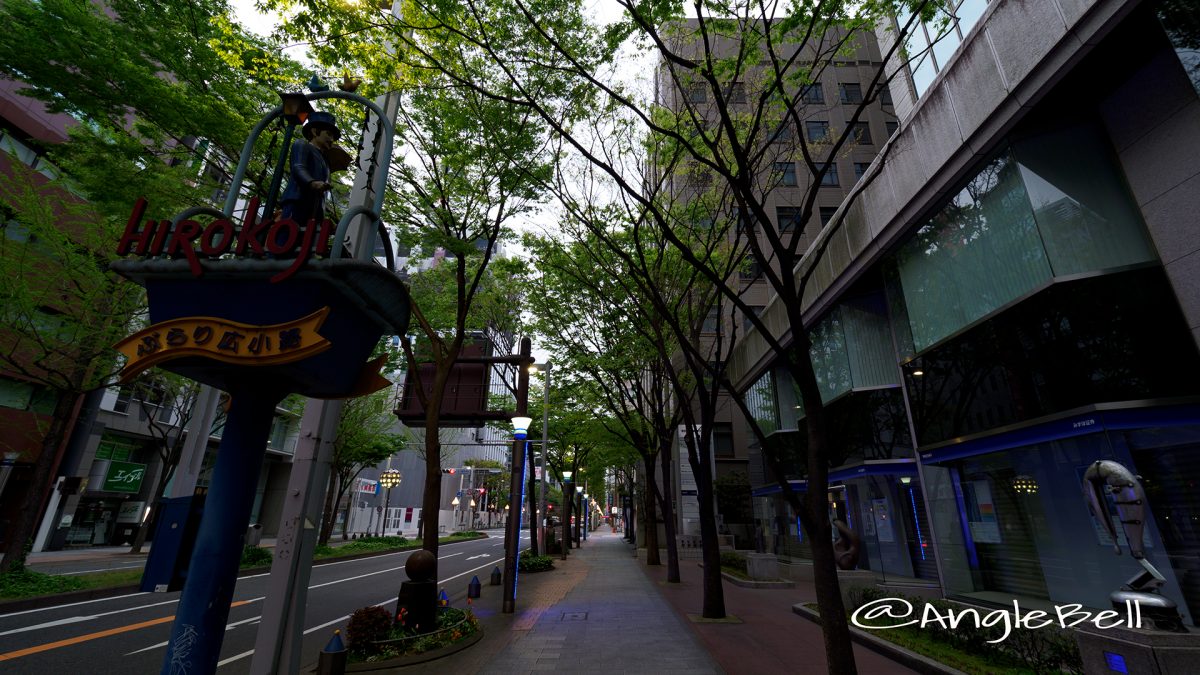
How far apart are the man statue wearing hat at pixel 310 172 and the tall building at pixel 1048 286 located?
919cm

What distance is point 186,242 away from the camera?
9.57 ft

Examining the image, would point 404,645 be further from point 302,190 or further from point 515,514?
point 302,190

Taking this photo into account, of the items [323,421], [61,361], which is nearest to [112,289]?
[61,361]

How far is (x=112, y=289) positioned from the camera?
1400 centimetres

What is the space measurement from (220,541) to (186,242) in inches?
75.6

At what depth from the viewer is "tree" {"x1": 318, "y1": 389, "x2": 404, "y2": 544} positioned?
27.5 meters

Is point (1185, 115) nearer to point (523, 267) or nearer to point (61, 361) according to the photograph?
point (523, 267)

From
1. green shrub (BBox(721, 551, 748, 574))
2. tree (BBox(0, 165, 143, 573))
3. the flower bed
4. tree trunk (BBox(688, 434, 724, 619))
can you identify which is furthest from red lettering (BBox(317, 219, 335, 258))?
green shrub (BBox(721, 551, 748, 574))

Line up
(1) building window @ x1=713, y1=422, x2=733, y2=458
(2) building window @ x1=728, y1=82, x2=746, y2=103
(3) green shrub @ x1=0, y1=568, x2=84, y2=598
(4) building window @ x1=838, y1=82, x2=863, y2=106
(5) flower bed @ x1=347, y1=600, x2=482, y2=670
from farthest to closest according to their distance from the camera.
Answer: (1) building window @ x1=713, y1=422, x2=733, y2=458 → (4) building window @ x1=838, y1=82, x2=863, y2=106 → (3) green shrub @ x1=0, y1=568, x2=84, y2=598 → (2) building window @ x1=728, y1=82, x2=746, y2=103 → (5) flower bed @ x1=347, y1=600, x2=482, y2=670

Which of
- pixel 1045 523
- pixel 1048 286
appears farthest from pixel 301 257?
pixel 1045 523

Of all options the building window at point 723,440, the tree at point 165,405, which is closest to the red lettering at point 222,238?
the tree at point 165,405

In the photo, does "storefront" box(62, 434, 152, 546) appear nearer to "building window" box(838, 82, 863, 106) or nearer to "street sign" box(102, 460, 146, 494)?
"street sign" box(102, 460, 146, 494)

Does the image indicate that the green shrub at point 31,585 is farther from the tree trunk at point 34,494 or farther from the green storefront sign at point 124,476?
the green storefront sign at point 124,476

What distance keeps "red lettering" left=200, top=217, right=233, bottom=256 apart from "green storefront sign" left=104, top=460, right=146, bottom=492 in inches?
1381
